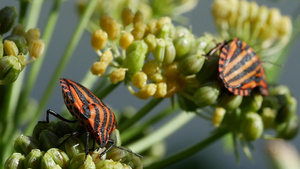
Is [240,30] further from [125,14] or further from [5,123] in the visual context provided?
[5,123]

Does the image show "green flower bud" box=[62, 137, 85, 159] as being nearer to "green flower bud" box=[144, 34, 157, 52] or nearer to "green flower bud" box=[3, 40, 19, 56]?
"green flower bud" box=[3, 40, 19, 56]

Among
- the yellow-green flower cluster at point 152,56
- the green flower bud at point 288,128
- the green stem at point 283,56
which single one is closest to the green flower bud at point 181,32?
the yellow-green flower cluster at point 152,56

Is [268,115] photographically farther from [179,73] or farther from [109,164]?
[109,164]

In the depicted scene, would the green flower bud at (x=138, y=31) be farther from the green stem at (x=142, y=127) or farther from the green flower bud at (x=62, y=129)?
the green stem at (x=142, y=127)

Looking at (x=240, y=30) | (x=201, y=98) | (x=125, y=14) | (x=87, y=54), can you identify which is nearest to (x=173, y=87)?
(x=201, y=98)

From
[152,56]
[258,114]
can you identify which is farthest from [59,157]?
[258,114]

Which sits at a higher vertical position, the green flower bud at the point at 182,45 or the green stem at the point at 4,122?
the green flower bud at the point at 182,45
